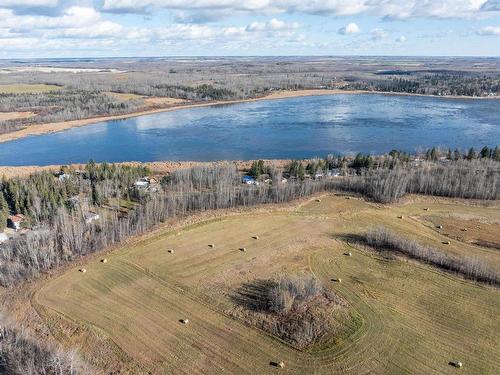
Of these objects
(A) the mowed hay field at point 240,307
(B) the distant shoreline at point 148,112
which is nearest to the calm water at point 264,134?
(B) the distant shoreline at point 148,112

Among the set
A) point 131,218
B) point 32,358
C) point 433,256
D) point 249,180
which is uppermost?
point 131,218

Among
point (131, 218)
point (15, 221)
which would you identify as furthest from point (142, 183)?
point (15, 221)

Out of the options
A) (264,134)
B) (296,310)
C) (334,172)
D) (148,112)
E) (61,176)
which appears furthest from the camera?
(148,112)

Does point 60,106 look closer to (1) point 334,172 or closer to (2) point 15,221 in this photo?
(2) point 15,221

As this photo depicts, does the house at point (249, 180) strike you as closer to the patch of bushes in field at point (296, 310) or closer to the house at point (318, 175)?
the house at point (318, 175)

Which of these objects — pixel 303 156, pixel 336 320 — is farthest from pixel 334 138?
pixel 336 320

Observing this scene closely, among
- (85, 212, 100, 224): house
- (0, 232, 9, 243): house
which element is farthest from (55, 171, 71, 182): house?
(0, 232, 9, 243): house

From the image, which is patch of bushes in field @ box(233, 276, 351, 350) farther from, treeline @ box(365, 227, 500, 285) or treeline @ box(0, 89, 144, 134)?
treeline @ box(0, 89, 144, 134)

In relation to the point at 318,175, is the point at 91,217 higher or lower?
lower
